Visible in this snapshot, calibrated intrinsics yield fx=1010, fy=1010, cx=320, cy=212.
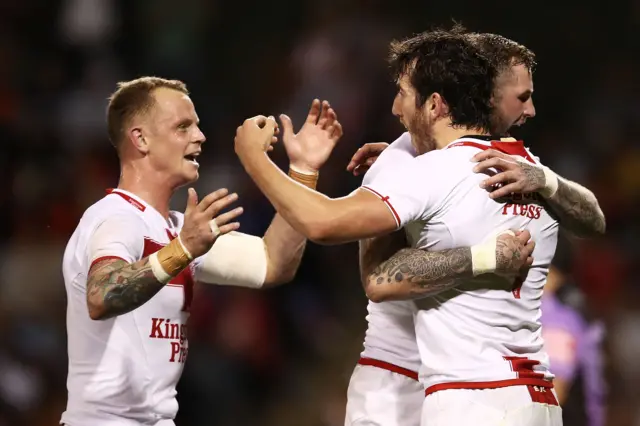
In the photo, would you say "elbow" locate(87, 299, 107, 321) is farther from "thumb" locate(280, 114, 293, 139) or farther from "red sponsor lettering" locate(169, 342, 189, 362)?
"thumb" locate(280, 114, 293, 139)

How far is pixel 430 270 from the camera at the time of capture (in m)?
3.33

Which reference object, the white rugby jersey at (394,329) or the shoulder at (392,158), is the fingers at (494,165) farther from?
the white rugby jersey at (394,329)

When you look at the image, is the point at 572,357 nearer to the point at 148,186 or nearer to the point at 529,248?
the point at 529,248

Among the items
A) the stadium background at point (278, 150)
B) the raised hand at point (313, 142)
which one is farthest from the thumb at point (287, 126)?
the stadium background at point (278, 150)

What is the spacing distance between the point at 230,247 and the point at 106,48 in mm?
4102

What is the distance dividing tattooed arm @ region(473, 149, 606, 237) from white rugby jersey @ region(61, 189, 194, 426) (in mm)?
1334

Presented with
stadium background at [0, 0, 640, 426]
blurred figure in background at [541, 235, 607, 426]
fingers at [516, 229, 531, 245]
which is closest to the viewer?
fingers at [516, 229, 531, 245]

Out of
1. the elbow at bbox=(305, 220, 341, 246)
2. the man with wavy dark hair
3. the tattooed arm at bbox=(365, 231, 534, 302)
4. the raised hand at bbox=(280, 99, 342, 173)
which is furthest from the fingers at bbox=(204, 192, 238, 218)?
the raised hand at bbox=(280, 99, 342, 173)

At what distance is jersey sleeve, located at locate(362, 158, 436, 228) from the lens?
325 cm

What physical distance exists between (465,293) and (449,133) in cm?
58

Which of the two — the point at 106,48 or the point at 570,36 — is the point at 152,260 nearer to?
the point at 106,48

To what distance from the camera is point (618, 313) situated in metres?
7.14

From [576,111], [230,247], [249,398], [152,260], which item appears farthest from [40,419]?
[576,111]

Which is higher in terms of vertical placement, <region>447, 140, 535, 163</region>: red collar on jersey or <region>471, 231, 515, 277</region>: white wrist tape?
<region>447, 140, 535, 163</region>: red collar on jersey
